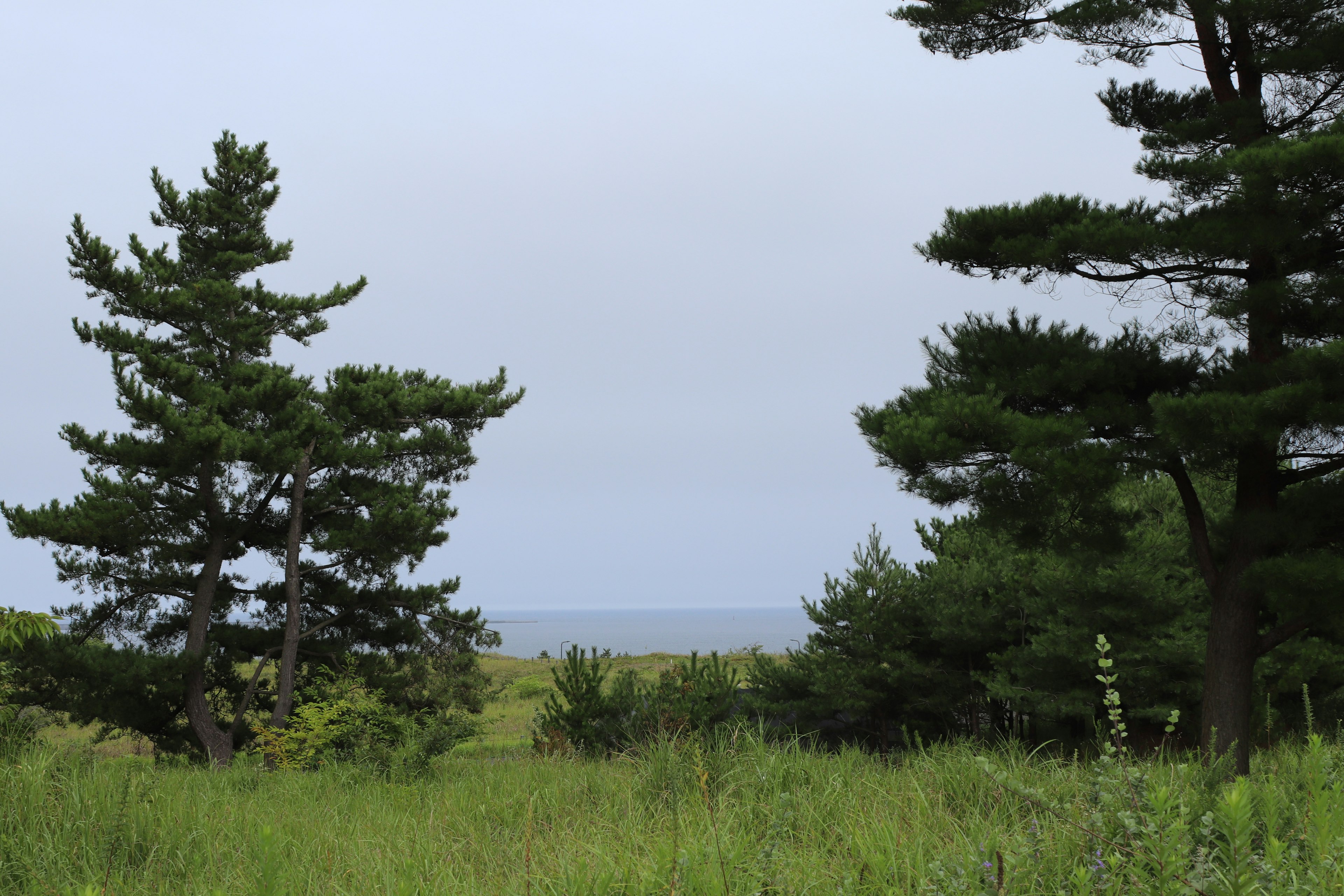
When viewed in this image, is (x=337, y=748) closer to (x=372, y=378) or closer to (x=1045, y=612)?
(x=372, y=378)

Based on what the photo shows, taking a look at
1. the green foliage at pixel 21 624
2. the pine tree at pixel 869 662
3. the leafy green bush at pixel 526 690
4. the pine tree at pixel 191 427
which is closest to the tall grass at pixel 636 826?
the green foliage at pixel 21 624

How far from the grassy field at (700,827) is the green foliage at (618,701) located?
10.2ft

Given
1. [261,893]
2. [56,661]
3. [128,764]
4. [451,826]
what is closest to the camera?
[261,893]

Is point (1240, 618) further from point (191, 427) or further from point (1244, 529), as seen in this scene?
point (191, 427)

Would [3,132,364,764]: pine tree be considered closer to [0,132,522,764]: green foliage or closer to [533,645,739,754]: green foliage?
[0,132,522,764]: green foliage

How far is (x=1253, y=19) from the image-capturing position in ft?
29.6

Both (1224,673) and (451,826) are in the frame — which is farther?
(1224,673)

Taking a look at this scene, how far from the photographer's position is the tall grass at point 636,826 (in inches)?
147

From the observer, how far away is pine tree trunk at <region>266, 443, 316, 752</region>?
55.9 ft

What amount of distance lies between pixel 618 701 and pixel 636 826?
6.84 meters

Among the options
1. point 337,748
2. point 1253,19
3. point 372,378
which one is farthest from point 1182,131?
point 372,378

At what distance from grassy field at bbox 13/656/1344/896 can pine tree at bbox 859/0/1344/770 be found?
94.9 inches

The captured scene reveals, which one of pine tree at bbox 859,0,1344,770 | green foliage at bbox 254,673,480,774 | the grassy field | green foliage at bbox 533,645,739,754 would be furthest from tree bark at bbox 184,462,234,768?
pine tree at bbox 859,0,1344,770

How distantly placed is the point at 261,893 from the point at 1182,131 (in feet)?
36.0
